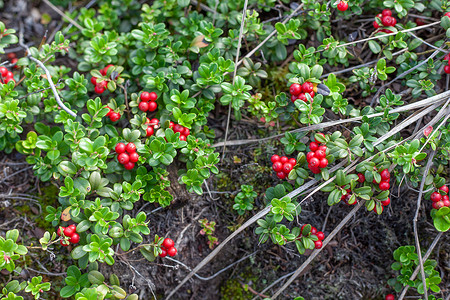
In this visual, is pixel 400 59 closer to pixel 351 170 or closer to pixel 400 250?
pixel 351 170

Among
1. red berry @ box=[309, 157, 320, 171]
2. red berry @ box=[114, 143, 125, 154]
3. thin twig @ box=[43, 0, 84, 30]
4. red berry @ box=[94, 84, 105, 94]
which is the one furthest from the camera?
thin twig @ box=[43, 0, 84, 30]

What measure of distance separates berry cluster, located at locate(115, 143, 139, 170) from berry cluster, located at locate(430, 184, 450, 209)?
2743 millimetres

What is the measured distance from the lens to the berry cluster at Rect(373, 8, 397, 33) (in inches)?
146

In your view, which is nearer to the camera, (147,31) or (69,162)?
(69,162)

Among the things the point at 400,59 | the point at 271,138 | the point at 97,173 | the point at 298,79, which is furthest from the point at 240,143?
the point at 400,59

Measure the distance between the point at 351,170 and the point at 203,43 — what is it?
1992 mm

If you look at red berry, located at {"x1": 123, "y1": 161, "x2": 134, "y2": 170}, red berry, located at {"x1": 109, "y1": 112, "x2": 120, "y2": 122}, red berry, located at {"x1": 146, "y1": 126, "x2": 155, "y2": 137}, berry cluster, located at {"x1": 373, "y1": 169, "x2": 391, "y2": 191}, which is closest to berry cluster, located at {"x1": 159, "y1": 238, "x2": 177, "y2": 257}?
red berry, located at {"x1": 123, "y1": 161, "x2": 134, "y2": 170}

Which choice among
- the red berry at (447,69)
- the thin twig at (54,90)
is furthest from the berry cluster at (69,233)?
the red berry at (447,69)

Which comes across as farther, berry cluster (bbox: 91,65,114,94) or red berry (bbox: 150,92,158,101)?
berry cluster (bbox: 91,65,114,94)

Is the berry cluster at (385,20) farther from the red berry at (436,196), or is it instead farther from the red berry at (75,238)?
the red berry at (75,238)

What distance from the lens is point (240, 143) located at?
12.9 ft

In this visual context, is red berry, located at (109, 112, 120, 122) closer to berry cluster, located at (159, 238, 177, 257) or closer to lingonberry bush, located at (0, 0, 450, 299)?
lingonberry bush, located at (0, 0, 450, 299)

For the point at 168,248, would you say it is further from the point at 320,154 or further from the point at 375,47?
the point at 375,47

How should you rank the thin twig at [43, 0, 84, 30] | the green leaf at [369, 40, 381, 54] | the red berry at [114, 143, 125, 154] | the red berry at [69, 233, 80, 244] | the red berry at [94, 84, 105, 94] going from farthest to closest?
the thin twig at [43, 0, 84, 30]
the red berry at [94, 84, 105, 94]
the green leaf at [369, 40, 381, 54]
the red berry at [114, 143, 125, 154]
the red berry at [69, 233, 80, 244]
